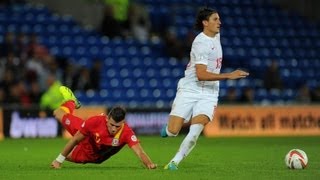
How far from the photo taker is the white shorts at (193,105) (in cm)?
1188

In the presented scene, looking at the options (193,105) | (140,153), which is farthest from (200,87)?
(140,153)

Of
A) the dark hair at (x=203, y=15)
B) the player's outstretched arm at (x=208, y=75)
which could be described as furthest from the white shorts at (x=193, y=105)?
the dark hair at (x=203, y=15)

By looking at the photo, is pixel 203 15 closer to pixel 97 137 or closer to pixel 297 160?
pixel 97 137

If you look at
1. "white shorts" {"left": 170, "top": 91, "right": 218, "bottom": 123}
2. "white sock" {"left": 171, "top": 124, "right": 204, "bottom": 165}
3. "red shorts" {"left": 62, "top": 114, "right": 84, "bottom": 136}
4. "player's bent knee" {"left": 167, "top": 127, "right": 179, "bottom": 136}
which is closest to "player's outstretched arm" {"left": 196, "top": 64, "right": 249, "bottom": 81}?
"white shorts" {"left": 170, "top": 91, "right": 218, "bottom": 123}

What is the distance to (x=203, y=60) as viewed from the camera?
11742 mm

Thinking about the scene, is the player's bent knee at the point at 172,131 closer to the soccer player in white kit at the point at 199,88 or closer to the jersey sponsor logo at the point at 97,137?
the soccer player in white kit at the point at 199,88

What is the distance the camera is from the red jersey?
11.7m

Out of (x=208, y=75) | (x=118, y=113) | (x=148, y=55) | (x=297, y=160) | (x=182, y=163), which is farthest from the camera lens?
(x=148, y=55)

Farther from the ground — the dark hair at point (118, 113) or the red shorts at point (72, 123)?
the dark hair at point (118, 113)

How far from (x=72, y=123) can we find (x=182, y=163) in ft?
6.05

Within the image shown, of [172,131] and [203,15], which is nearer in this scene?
[203,15]

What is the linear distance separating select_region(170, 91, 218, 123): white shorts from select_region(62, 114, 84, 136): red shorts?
Answer: 1482mm

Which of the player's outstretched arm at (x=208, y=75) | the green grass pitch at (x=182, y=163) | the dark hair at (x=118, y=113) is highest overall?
the player's outstretched arm at (x=208, y=75)

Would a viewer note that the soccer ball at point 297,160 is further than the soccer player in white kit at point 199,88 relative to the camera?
Yes
